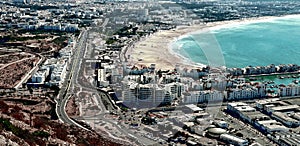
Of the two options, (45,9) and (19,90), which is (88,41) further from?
(45,9)

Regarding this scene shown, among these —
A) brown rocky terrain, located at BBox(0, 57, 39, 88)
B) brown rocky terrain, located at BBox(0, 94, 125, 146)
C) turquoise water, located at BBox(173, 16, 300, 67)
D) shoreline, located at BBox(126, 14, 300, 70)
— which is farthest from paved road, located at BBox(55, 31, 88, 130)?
turquoise water, located at BBox(173, 16, 300, 67)

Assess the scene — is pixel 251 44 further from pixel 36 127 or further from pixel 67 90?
pixel 36 127

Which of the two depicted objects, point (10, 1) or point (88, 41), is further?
point (10, 1)

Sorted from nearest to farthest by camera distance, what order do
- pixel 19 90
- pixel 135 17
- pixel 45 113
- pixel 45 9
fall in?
pixel 45 113 < pixel 19 90 < pixel 135 17 < pixel 45 9

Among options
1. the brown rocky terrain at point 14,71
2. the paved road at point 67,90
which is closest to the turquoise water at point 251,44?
the paved road at point 67,90

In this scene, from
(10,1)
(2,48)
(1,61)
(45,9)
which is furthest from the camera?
(10,1)

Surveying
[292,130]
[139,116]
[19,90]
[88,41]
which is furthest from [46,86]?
[88,41]

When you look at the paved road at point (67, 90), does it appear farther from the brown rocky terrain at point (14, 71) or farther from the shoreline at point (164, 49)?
the shoreline at point (164, 49)
